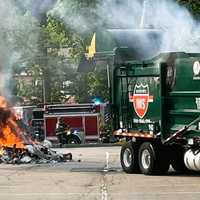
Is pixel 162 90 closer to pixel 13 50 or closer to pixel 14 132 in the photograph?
pixel 14 132

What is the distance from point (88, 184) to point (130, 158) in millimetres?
3731

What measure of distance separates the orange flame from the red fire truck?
15.4m

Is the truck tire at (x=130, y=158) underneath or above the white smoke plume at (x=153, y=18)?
underneath

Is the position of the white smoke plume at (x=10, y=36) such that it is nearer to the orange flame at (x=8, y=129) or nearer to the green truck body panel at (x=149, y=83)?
the orange flame at (x=8, y=129)

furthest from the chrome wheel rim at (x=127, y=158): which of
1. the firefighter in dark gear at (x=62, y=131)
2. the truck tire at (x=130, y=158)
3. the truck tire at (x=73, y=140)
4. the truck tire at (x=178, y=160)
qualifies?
the truck tire at (x=73, y=140)

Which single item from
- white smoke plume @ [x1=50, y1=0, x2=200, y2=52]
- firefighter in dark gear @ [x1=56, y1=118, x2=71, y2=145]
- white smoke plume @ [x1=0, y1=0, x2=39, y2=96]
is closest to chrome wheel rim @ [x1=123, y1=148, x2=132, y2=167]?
white smoke plume @ [x1=50, y1=0, x2=200, y2=52]

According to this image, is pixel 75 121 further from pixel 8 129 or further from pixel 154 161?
pixel 154 161

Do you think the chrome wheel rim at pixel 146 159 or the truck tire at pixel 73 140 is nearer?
the chrome wheel rim at pixel 146 159

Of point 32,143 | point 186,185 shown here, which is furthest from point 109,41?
point 186,185

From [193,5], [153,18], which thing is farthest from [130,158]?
[193,5]

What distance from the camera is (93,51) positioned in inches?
912

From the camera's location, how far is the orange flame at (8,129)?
25797 mm

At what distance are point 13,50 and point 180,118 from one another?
1137cm

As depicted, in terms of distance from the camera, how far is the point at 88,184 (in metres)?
17.2
